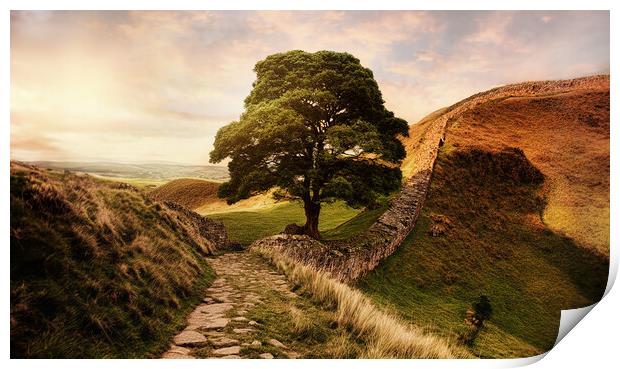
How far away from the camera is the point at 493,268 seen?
11.7 meters

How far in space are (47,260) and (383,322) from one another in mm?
4981

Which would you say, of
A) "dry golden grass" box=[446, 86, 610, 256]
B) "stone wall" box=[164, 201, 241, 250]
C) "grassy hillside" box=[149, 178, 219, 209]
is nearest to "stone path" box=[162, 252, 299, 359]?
"stone wall" box=[164, 201, 241, 250]

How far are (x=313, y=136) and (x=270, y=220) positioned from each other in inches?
433

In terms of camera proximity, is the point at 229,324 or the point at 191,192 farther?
the point at 191,192

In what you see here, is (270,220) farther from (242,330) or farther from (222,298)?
(242,330)

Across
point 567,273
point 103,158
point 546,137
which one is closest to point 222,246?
point 103,158

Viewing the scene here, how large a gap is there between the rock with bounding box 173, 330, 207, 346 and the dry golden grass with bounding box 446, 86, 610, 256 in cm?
1107

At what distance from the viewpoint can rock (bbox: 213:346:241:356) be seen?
165 inches

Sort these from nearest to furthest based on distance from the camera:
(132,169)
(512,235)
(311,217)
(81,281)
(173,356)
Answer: (173,356) < (81,281) < (132,169) < (512,235) < (311,217)

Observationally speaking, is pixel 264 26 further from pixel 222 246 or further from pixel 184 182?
pixel 184 182

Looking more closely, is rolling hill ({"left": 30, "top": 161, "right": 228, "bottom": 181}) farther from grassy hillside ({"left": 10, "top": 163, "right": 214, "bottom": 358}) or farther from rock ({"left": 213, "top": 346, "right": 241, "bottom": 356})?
rock ({"left": 213, "top": 346, "right": 241, "bottom": 356})

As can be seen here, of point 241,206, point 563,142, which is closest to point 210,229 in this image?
point 241,206

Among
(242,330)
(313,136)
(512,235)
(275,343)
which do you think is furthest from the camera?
(512,235)

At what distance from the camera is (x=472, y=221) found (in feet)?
45.4
